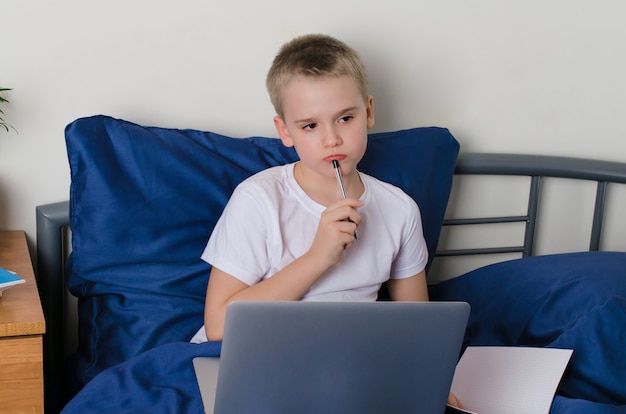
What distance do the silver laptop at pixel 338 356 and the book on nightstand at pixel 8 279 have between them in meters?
0.42

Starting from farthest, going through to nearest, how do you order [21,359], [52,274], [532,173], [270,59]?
[532,173] < [270,59] < [52,274] < [21,359]

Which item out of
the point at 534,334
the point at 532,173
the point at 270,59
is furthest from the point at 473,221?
the point at 270,59

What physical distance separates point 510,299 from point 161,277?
68 centimetres

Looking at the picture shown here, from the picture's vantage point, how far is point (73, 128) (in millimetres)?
1568

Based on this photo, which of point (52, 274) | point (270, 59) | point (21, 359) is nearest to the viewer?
point (21, 359)

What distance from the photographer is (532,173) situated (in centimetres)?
203

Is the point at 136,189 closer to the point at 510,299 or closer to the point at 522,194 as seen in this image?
the point at 510,299

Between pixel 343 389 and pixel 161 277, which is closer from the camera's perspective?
pixel 343 389

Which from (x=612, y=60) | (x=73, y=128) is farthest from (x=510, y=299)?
(x=73, y=128)

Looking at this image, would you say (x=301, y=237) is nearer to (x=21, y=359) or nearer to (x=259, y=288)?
(x=259, y=288)

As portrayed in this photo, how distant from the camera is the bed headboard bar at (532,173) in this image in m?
2.00

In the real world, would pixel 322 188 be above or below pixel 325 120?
below

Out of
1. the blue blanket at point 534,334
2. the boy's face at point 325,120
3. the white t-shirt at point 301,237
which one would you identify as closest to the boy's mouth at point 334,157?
the boy's face at point 325,120

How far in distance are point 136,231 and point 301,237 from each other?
317 mm
